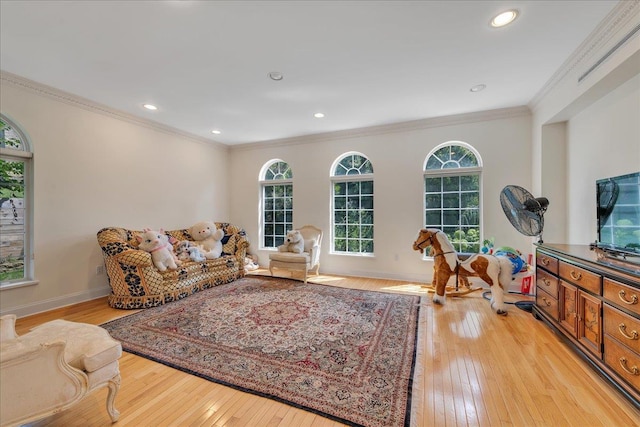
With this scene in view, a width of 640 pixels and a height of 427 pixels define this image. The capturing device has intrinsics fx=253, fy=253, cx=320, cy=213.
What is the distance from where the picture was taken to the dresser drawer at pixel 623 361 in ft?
4.91

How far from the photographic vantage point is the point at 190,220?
4953mm

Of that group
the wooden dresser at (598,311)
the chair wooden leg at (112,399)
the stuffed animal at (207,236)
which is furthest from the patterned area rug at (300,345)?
the wooden dresser at (598,311)

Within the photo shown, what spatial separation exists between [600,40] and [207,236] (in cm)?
532

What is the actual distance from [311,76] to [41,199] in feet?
11.7

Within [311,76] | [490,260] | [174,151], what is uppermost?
[311,76]

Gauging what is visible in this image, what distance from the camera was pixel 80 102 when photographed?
3414 millimetres

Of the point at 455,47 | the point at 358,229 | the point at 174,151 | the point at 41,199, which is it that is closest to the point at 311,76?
the point at 455,47

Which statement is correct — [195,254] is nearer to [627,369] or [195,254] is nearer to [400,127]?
[400,127]

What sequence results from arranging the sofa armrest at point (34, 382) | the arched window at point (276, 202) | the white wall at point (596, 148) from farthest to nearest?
1. the arched window at point (276, 202)
2. the white wall at point (596, 148)
3. the sofa armrest at point (34, 382)

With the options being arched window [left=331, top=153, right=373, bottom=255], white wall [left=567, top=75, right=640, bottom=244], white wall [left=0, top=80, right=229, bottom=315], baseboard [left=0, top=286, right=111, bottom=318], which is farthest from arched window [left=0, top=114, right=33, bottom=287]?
white wall [left=567, top=75, right=640, bottom=244]

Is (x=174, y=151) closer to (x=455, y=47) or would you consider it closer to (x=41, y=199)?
(x=41, y=199)

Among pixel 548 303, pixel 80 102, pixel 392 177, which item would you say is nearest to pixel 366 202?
pixel 392 177

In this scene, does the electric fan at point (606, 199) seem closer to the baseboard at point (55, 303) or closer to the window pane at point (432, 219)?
the window pane at point (432, 219)

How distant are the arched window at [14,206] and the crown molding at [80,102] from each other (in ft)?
1.43
